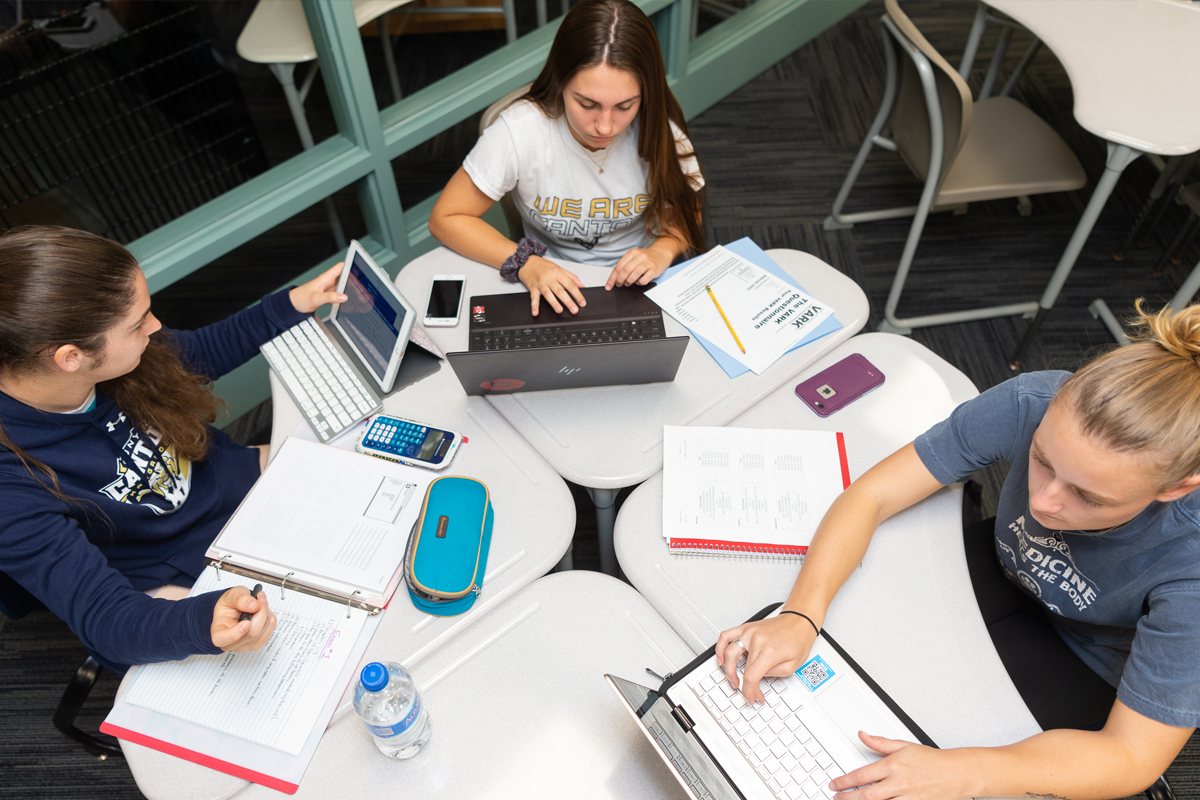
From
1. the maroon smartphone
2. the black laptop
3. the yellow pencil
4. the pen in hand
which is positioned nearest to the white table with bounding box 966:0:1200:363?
the maroon smartphone

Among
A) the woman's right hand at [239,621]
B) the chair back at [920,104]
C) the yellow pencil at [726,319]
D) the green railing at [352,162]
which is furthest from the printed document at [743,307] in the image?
the green railing at [352,162]

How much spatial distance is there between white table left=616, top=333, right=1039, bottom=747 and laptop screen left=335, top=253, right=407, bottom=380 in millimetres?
528

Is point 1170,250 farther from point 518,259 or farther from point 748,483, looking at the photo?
point 518,259

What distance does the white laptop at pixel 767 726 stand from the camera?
0.90 m

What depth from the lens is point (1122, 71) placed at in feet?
6.29

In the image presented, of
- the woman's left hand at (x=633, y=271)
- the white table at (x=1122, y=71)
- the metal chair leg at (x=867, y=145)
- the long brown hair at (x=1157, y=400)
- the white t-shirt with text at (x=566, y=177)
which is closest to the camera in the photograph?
Answer: the long brown hair at (x=1157, y=400)

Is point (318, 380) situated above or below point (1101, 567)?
above

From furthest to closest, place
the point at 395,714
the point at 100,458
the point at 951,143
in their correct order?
the point at 951,143, the point at 100,458, the point at 395,714

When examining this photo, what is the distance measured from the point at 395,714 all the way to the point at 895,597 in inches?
29.2

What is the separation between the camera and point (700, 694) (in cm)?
97

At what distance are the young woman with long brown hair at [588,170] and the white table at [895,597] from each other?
52 centimetres

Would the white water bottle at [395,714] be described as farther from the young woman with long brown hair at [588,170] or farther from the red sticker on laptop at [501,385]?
the young woman with long brown hair at [588,170]

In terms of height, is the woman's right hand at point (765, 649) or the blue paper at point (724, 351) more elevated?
the blue paper at point (724, 351)

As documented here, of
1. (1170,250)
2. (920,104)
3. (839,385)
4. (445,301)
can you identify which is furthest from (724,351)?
(1170,250)
